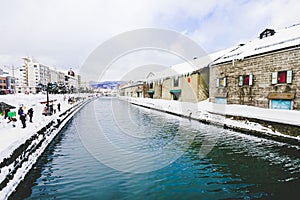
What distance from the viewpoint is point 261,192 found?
642 cm

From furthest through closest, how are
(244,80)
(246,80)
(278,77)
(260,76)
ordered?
(244,80) < (246,80) < (260,76) < (278,77)

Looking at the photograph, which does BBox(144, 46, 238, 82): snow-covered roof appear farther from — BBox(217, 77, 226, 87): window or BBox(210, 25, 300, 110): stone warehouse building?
BBox(210, 25, 300, 110): stone warehouse building

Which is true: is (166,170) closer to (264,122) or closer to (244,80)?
(264,122)

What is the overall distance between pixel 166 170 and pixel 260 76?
15.6m

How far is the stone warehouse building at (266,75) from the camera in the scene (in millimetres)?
15688

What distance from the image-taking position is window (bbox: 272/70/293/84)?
15.8m

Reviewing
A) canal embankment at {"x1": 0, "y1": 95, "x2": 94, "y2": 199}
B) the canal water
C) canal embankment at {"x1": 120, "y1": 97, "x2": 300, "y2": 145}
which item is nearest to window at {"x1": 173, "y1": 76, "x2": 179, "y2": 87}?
canal embankment at {"x1": 120, "y1": 97, "x2": 300, "y2": 145}

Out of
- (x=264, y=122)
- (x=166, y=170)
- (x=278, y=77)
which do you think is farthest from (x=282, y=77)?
(x=166, y=170)

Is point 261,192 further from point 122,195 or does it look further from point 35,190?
point 35,190

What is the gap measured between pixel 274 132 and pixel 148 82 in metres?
44.3

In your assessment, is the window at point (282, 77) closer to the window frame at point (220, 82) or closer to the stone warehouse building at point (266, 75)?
the stone warehouse building at point (266, 75)

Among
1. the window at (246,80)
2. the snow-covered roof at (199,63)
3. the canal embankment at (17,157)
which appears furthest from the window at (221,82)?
the canal embankment at (17,157)

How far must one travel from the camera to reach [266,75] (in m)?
18.1

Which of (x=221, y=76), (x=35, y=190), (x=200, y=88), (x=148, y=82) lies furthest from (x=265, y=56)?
(x=148, y=82)
